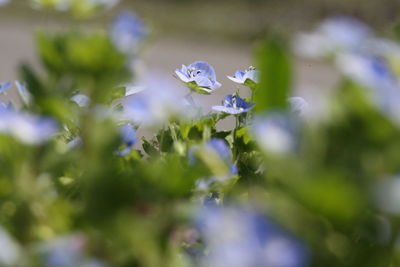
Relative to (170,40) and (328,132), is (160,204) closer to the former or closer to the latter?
(328,132)

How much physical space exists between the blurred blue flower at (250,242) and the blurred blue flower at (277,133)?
0.13ft

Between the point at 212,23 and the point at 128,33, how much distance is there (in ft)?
27.0

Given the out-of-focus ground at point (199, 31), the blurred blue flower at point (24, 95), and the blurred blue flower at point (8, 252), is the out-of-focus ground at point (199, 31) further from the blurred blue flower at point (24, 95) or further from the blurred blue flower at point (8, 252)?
the blurred blue flower at point (8, 252)

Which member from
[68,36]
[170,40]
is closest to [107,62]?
[68,36]

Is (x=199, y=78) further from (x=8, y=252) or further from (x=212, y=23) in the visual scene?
(x=212, y=23)

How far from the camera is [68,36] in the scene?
0.57 metres

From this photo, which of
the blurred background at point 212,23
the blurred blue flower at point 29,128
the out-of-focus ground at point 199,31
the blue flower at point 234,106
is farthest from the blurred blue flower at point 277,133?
the blurred background at point 212,23

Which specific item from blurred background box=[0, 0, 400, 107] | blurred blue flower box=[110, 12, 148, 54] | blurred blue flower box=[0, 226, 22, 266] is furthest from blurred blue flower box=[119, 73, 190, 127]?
blurred background box=[0, 0, 400, 107]

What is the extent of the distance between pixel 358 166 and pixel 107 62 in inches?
6.8

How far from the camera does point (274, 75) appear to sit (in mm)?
552

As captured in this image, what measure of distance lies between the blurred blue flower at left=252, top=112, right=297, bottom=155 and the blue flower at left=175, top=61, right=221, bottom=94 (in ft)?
1.35

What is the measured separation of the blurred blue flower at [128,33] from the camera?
0.56 meters

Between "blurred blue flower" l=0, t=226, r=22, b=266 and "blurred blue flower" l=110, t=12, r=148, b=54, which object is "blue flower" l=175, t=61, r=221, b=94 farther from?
"blurred blue flower" l=0, t=226, r=22, b=266

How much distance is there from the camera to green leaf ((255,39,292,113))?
1.78 ft
